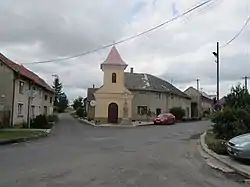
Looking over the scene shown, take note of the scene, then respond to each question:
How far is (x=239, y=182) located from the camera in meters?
9.66

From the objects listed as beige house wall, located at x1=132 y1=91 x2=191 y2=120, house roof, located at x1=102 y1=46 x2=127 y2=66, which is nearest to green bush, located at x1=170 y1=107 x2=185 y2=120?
beige house wall, located at x1=132 y1=91 x2=191 y2=120

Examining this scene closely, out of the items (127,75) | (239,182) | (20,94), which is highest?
(127,75)

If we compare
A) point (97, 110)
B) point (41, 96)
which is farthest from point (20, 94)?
point (97, 110)

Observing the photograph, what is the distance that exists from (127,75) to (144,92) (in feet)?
16.5

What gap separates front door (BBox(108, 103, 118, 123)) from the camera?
50188 mm

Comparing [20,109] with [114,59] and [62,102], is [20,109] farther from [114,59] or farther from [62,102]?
[62,102]

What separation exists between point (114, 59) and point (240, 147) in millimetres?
38767

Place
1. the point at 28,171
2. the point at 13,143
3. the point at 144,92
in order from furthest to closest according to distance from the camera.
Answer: the point at 144,92, the point at 13,143, the point at 28,171

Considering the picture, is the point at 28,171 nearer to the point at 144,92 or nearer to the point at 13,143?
the point at 13,143

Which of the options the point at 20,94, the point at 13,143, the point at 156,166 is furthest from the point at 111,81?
the point at 156,166

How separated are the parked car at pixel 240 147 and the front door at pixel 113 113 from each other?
1456 inches

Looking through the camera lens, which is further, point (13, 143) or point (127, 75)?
point (127, 75)

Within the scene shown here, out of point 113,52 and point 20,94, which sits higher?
point 113,52

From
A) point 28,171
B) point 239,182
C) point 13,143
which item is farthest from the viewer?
point 13,143
